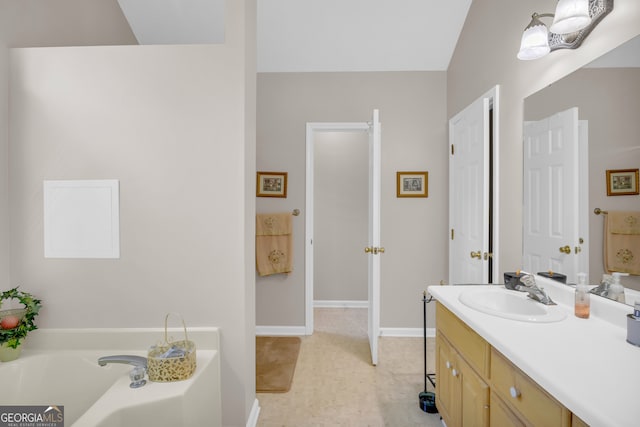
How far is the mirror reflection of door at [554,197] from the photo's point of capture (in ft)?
5.18

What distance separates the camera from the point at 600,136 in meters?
1.45

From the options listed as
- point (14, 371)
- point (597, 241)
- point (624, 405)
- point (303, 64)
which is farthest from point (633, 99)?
point (14, 371)

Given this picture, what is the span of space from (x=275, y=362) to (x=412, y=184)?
2.06m

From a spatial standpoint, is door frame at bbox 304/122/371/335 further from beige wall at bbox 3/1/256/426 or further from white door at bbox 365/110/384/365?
beige wall at bbox 3/1/256/426

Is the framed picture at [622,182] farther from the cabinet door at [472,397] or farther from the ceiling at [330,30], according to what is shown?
the ceiling at [330,30]

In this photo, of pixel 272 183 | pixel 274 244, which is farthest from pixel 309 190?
pixel 274 244

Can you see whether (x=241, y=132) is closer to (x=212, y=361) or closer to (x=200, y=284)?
(x=200, y=284)

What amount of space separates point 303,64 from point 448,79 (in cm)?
140

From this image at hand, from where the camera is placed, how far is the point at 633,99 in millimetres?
1304

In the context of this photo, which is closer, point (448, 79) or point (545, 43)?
point (545, 43)

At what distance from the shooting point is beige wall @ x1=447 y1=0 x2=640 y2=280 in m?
1.53

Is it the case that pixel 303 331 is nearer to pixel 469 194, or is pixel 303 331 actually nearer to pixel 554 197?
pixel 469 194

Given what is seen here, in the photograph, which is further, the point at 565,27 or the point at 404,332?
the point at 404,332

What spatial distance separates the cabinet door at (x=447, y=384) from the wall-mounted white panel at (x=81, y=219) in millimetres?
1852
